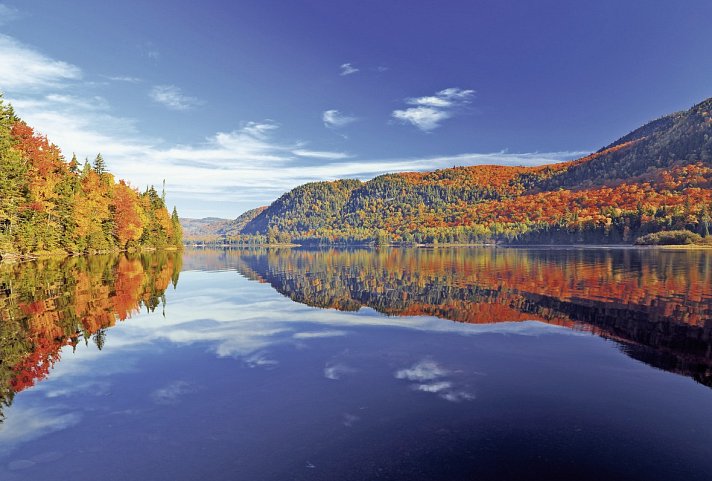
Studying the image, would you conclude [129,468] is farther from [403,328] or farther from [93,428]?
[403,328]

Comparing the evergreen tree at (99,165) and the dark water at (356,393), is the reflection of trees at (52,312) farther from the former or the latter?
A: the evergreen tree at (99,165)

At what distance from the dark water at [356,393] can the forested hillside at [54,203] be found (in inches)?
1475

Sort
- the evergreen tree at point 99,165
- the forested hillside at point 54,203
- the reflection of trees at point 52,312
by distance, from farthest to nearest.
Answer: the evergreen tree at point 99,165 → the forested hillside at point 54,203 → the reflection of trees at point 52,312

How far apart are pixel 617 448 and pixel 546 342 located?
379 inches

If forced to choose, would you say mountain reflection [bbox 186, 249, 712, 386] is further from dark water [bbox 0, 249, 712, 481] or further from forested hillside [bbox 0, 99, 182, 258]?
forested hillside [bbox 0, 99, 182, 258]

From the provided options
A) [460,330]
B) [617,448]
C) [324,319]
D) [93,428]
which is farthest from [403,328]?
[93,428]

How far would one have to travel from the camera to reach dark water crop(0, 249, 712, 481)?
8.08 metres

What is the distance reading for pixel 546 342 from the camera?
1772 centimetres

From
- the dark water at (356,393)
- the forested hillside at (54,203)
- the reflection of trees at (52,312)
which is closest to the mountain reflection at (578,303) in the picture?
the dark water at (356,393)

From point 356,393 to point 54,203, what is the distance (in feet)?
254

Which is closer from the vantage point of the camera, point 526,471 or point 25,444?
point 526,471

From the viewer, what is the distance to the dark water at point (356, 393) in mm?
8078

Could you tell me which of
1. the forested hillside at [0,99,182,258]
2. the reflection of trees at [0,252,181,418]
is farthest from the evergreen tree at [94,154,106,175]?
the reflection of trees at [0,252,181,418]

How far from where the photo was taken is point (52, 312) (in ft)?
72.4
